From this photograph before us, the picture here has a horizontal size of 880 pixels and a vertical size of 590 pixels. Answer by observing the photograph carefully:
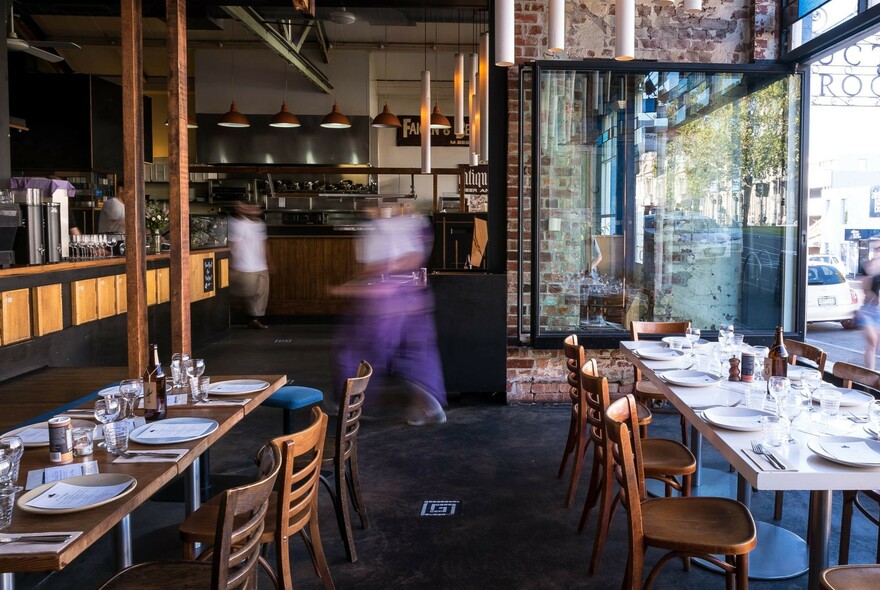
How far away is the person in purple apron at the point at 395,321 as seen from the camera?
586cm

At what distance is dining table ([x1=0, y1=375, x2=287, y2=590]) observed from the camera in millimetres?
1593

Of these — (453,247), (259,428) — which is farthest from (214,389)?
(453,247)

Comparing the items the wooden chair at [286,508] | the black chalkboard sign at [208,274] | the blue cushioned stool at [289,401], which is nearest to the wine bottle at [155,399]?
the wooden chair at [286,508]

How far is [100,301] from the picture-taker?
6.68 m

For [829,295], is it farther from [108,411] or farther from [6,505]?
[6,505]

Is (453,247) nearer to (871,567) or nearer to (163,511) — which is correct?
(163,511)

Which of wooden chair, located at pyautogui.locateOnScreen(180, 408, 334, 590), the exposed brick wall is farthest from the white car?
wooden chair, located at pyautogui.locateOnScreen(180, 408, 334, 590)

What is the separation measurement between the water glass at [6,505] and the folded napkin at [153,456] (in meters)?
0.40

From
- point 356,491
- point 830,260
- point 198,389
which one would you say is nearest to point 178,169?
point 198,389

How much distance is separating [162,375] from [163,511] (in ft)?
4.60

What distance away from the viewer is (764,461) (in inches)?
88.1

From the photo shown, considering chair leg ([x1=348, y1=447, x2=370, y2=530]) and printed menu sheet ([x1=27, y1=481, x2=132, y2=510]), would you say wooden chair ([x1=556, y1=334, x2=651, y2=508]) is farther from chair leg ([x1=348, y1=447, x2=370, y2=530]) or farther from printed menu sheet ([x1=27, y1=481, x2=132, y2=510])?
printed menu sheet ([x1=27, y1=481, x2=132, y2=510])

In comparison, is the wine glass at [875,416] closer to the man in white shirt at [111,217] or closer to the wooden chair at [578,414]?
the wooden chair at [578,414]

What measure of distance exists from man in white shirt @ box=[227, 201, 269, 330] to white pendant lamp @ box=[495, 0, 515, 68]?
6502 mm
